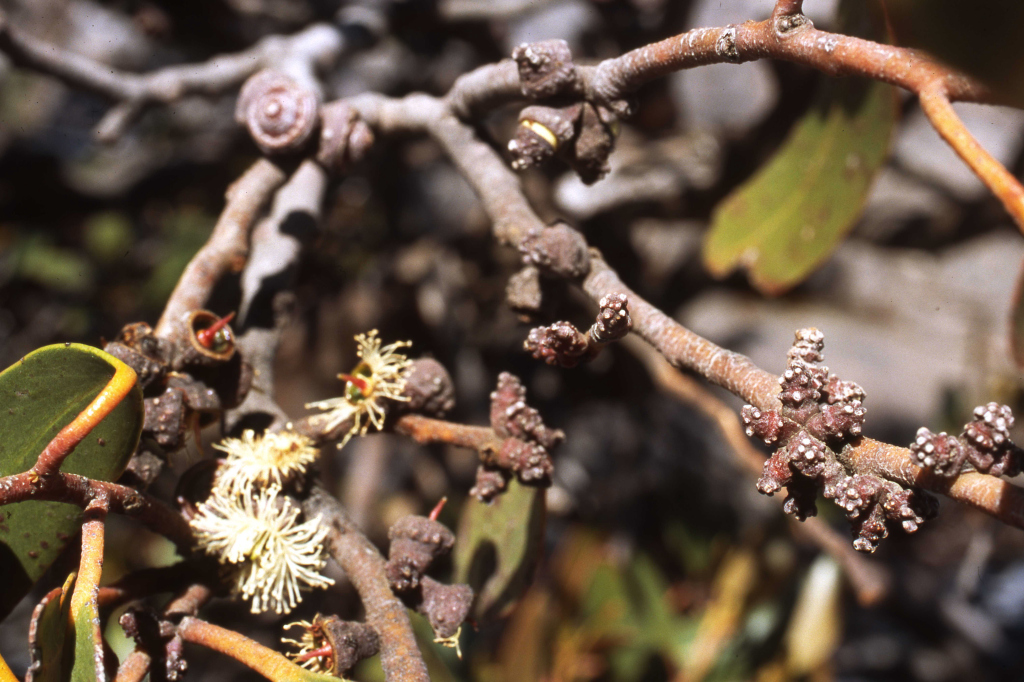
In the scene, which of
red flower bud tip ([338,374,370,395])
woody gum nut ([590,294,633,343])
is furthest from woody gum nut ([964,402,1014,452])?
red flower bud tip ([338,374,370,395])

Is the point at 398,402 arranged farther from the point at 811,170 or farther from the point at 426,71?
the point at 426,71

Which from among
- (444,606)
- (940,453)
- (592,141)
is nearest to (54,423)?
(444,606)

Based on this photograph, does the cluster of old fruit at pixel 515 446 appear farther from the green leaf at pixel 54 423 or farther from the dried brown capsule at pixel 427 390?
the green leaf at pixel 54 423

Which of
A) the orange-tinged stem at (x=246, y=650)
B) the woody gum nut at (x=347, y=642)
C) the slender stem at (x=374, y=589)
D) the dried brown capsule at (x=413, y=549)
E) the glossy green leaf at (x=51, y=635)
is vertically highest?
the dried brown capsule at (x=413, y=549)

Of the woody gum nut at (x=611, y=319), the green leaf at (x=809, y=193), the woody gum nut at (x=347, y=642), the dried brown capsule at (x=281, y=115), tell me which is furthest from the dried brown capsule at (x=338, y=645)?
the green leaf at (x=809, y=193)

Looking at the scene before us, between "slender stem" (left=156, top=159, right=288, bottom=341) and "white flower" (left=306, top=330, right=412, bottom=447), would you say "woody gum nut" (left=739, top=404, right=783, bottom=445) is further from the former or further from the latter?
"slender stem" (left=156, top=159, right=288, bottom=341)

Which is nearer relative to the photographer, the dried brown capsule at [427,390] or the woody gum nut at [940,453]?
the woody gum nut at [940,453]
